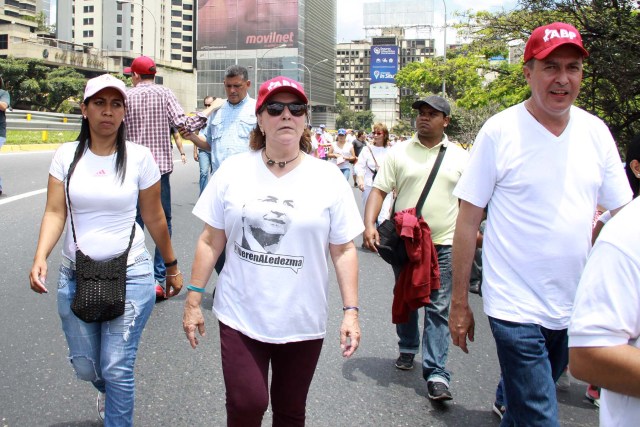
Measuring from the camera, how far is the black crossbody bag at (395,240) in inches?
182

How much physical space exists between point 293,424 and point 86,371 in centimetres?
107

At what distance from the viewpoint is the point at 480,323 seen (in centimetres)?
623

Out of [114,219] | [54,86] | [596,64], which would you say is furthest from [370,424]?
[54,86]

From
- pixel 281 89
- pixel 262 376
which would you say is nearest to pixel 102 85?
pixel 281 89

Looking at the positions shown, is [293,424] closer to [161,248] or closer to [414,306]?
[161,248]

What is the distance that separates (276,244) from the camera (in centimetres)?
288

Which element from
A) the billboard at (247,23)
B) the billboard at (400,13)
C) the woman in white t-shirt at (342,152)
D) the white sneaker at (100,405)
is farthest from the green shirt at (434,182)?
the billboard at (400,13)

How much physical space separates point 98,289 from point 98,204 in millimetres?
410

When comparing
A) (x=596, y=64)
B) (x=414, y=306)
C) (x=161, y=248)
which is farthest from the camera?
(x=596, y=64)

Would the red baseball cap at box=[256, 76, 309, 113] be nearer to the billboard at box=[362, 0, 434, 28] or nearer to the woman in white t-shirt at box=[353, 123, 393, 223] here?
the woman in white t-shirt at box=[353, 123, 393, 223]

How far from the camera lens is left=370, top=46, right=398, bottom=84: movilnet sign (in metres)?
124

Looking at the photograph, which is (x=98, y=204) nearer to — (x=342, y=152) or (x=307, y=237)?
(x=307, y=237)

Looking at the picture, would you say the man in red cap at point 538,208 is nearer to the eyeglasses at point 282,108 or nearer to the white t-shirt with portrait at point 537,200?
the white t-shirt with portrait at point 537,200

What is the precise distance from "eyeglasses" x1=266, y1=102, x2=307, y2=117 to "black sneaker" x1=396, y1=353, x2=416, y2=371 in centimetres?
243
